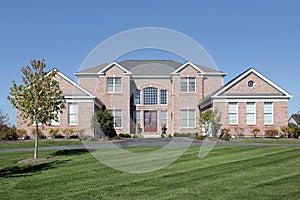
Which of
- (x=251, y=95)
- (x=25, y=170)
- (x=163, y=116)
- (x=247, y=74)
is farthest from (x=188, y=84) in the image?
(x=25, y=170)

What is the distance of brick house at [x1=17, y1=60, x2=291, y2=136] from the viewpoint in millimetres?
35344

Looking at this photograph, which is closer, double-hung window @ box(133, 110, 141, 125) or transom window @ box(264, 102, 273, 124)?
transom window @ box(264, 102, 273, 124)

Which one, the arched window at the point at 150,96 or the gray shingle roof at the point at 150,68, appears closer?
the gray shingle roof at the point at 150,68

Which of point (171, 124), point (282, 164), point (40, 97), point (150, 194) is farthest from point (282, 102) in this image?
point (150, 194)

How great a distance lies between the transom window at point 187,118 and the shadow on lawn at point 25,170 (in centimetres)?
2512

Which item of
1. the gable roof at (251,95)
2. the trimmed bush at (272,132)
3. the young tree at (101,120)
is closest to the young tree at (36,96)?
the young tree at (101,120)

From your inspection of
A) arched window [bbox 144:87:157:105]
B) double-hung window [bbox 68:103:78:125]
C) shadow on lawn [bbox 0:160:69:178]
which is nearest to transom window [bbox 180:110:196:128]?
arched window [bbox 144:87:157:105]

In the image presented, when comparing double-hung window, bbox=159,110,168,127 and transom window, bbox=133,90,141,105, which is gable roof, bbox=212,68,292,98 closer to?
double-hung window, bbox=159,110,168,127

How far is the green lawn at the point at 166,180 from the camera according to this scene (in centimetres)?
945

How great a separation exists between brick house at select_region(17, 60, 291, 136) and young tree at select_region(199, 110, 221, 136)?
6.27ft

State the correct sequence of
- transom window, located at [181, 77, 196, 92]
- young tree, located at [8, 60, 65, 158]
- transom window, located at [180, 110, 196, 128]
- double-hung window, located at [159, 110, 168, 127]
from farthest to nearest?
1. double-hung window, located at [159, 110, 168, 127]
2. transom window, located at [181, 77, 196, 92]
3. transom window, located at [180, 110, 196, 128]
4. young tree, located at [8, 60, 65, 158]

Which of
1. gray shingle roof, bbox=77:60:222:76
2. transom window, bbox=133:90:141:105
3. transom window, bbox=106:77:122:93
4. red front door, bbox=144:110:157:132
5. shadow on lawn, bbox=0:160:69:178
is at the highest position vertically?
gray shingle roof, bbox=77:60:222:76

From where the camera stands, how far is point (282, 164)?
1448cm

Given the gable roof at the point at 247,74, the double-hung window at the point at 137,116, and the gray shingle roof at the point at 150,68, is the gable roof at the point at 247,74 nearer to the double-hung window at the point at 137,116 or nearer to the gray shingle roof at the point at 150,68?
the gray shingle roof at the point at 150,68
